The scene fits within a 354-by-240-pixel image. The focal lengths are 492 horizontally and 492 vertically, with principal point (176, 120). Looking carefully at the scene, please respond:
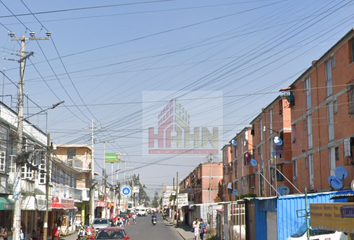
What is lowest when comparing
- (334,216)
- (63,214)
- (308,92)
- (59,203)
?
(63,214)

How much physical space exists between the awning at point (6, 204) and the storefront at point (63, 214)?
10940 millimetres

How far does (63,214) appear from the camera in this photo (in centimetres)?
5375

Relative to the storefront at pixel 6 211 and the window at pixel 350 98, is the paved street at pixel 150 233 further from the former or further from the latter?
the window at pixel 350 98

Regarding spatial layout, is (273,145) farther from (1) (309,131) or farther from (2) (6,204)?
(2) (6,204)

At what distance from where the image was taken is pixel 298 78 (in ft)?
134

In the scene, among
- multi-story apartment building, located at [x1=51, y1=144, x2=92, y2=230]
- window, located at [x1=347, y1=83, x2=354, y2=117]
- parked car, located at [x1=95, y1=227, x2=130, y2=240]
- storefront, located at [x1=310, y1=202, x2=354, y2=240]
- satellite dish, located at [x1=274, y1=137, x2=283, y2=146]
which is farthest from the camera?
multi-story apartment building, located at [x1=51, y1=144, x2=92, y2=230]

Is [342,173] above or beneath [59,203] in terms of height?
above

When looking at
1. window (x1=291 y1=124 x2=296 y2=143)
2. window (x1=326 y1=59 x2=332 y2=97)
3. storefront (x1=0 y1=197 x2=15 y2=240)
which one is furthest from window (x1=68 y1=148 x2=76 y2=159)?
window (x1=326 y1=59 x2=332 y2=97)

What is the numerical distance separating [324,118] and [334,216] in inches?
872

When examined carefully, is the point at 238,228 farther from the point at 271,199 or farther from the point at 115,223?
the point at 115,223

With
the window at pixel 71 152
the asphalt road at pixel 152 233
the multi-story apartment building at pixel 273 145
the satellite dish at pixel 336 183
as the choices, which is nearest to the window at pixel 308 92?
the multi-story apartment building at pixel 273 145

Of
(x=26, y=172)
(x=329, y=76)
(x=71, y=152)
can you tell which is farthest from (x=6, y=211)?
(x=71, y=152)

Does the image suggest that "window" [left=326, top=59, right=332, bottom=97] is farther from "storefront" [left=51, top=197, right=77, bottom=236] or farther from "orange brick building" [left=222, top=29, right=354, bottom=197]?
"storefront" [left=51, top=197, right=77, bottom=236]

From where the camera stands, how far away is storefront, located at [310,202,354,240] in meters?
13.4
